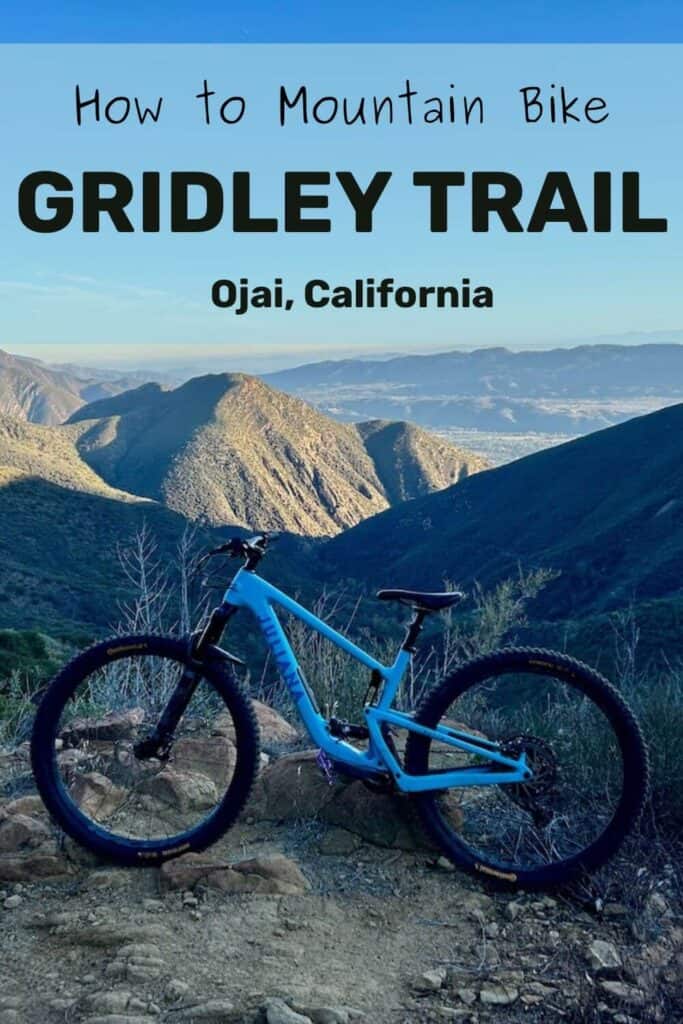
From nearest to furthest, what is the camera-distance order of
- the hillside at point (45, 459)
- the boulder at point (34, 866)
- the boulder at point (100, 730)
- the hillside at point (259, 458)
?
the boulder at point (34, 866)
the boulder at point (100, 730)
the hillside at point (45, 459)
the hillside at point (259, 458)

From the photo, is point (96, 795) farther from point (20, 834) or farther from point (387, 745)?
point (387, 745)

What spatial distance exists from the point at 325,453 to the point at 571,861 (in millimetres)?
123167

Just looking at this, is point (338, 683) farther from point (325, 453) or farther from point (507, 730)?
point (325, 453)

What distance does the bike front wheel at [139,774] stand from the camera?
3.89 meters

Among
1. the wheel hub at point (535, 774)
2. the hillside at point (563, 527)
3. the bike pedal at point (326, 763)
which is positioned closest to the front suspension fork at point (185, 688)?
the bike pedal at point (326, 763)

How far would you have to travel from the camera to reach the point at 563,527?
67312mm

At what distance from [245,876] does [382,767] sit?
2.22 feet

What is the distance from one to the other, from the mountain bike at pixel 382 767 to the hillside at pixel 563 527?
40577mm

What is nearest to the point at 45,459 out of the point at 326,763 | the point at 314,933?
the point at 326,763

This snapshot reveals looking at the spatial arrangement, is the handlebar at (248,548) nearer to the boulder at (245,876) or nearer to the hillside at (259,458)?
the boulder at (245,876)

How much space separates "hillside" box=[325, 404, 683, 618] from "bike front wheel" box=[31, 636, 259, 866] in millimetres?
40624

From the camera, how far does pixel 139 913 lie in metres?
3.48

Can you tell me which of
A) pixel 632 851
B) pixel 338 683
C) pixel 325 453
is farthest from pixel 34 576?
pixel 325 453

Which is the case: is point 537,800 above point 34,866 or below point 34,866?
above
